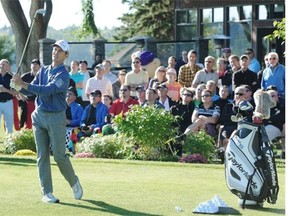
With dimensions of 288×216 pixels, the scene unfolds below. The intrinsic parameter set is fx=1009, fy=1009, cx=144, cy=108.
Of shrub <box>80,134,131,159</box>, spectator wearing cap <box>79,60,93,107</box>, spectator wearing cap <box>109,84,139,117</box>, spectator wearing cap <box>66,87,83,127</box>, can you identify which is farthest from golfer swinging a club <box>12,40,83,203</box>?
spectator wearing cap <box>79,60,93,107</box>

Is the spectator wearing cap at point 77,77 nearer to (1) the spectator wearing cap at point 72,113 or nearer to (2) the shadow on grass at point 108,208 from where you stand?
(1) the spectator wearing cap at point 72,113

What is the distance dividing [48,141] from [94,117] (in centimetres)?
850

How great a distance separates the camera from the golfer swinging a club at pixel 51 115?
447 inches

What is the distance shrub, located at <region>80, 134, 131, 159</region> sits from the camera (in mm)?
17547

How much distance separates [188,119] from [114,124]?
162cm

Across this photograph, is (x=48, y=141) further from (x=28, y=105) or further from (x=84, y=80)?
(x=84, y=80)

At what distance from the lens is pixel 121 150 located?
1755 centimetres

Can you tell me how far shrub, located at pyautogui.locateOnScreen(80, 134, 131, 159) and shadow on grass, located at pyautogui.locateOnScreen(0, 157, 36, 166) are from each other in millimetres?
1597

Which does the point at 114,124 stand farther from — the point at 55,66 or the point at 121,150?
the point at 55,66

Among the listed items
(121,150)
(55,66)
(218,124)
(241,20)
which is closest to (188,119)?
(218,124)

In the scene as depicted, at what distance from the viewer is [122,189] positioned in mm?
12734

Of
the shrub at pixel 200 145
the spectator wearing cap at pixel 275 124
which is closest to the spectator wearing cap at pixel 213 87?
the spectator wearing cap at pixel 275 124

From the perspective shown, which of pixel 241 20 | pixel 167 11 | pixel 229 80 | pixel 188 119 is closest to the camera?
pixel 188 119

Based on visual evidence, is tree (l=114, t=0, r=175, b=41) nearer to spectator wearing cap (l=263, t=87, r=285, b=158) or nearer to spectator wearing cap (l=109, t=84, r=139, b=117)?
spectator wearing cap (l=109, t=84, r=139, b=117)
